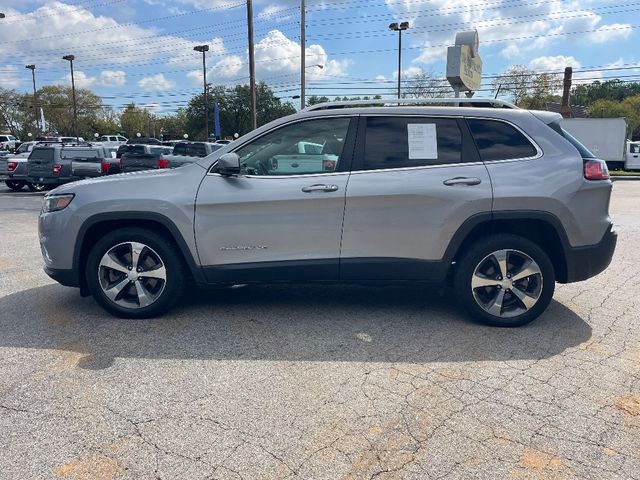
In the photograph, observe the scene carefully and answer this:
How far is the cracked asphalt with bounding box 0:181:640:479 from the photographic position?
8.36 feet

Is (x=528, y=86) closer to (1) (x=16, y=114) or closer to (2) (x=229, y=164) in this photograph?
(2) (x=229, y=164)

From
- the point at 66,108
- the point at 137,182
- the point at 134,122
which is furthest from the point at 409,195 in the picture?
the point at 134,122

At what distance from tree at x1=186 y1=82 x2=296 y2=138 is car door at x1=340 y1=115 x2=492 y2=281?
6371cm

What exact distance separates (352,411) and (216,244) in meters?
1.95

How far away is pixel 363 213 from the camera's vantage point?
4.21 meters

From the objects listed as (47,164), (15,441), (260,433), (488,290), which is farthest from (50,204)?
(47,164)

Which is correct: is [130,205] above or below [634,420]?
above

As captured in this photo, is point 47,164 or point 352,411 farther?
point 47,164

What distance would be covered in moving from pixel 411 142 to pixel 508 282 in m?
1.43

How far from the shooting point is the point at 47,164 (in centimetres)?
1700

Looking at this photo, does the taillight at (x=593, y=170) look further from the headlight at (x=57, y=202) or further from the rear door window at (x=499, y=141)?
the headlight at (x=57, y=202)

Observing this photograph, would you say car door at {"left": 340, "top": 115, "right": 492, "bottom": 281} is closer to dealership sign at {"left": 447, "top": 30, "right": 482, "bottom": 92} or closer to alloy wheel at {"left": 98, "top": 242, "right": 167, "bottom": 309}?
alloy wheel at {"left": 98, "top": 242, "right": 167, "bottom": 309}

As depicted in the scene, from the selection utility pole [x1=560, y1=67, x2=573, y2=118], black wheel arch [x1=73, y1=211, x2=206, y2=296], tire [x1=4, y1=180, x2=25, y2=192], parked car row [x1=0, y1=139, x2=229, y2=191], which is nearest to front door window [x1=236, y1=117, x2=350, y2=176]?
black wheel arch [x1=73, y1=211, x2=206, y2=296]

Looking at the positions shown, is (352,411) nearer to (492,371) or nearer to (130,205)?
(492,371)
